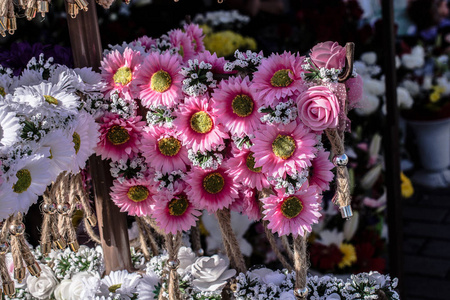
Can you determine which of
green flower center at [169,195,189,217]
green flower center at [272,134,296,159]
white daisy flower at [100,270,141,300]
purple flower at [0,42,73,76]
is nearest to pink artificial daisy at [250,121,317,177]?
green flower center at [272,134,296,159]

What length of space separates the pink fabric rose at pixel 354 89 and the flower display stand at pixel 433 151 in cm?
242

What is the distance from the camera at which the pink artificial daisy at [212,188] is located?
3.48ft

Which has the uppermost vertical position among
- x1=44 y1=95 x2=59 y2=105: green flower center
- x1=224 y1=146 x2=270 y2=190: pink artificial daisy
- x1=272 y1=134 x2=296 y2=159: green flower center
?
x1=44 y1=95 x2=59 y2=105: green flower center

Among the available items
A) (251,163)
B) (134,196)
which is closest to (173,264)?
(134,196)

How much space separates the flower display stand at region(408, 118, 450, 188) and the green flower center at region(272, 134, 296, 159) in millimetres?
2488

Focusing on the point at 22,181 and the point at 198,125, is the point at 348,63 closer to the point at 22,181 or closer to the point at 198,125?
the point at 198,125

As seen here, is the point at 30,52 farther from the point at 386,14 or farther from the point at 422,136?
the point at 422,136

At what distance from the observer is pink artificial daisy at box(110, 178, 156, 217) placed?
1.14 m

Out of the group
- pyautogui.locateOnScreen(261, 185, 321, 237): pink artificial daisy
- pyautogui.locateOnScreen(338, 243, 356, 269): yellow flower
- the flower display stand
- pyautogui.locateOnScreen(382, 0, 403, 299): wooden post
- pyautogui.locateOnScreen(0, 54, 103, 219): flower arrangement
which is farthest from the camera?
the flower display stand

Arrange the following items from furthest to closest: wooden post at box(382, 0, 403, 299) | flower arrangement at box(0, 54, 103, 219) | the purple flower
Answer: wooden post at box(382, 0, 403, 299)
the purple flower
flower arrangement at box(0, 54, 103, 219)

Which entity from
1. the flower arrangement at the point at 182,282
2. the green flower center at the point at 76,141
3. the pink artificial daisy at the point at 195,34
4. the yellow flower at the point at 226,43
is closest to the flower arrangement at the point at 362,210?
the yellow flower at the point at 226,43

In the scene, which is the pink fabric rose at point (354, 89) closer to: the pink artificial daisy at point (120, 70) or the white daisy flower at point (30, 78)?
the pink artificial daisy at point (120, 70)

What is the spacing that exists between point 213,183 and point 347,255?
1.10m

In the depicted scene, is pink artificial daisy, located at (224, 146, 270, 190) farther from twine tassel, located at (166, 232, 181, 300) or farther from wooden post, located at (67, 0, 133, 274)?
wooden post, located at (67, 0, 133, 274)
